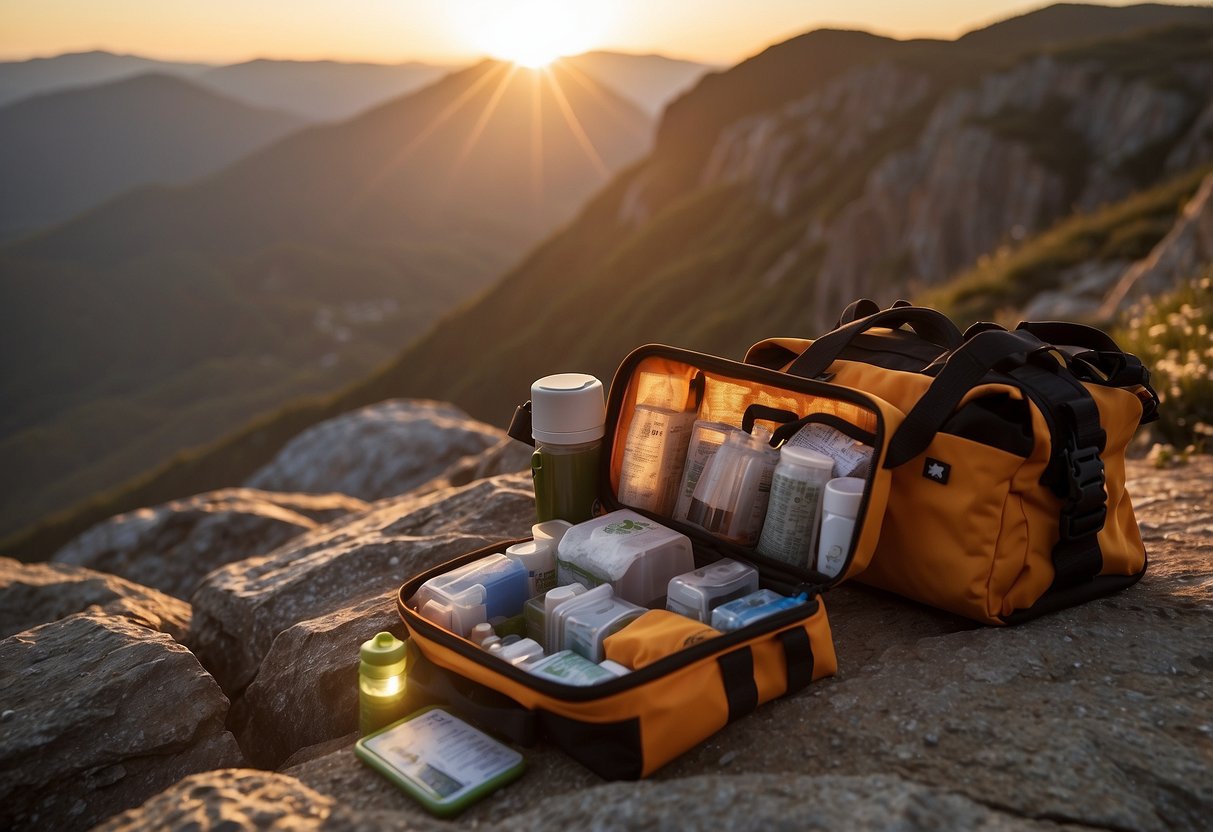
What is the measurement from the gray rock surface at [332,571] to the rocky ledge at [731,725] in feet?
0.06

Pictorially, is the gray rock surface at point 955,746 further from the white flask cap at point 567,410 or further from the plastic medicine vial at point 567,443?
the white flask cap at point 567,410

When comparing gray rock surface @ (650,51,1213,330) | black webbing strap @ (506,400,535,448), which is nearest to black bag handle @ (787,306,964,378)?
black webbing strap @ (506,400,535,448)

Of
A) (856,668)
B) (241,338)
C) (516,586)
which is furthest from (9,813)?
(241,338)

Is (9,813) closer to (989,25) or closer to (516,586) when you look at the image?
(516,586)

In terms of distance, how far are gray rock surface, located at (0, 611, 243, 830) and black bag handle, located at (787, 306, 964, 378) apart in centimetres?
323

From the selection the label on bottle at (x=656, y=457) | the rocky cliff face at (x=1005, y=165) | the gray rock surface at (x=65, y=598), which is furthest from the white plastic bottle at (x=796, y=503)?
the rocky cliff face at (x=1005, y=165)

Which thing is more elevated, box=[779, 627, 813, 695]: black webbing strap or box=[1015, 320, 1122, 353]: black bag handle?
box=[1015, 320, 1122, 353]: black bag handle

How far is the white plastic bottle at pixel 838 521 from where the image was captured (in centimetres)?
338

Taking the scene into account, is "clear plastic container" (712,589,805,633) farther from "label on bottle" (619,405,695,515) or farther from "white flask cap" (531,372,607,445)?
"white flask cap" (531,372,607,445)

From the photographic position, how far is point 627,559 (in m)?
3.50

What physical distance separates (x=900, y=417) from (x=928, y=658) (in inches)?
39.3

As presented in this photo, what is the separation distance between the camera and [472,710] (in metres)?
3.04

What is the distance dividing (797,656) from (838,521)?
2.03ft

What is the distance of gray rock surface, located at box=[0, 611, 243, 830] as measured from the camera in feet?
11.0
